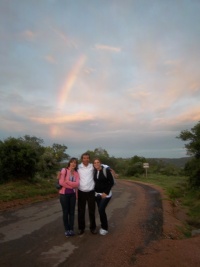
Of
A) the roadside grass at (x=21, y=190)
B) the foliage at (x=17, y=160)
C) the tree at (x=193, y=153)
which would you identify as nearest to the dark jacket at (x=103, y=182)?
the roadside grass at (x=21, y=190)

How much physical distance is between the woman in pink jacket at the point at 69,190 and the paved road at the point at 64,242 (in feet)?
1.23

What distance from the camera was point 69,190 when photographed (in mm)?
7570

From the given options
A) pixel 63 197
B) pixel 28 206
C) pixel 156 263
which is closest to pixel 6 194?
pixel 28 206

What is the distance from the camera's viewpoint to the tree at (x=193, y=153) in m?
23.8

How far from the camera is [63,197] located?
7539 millimetres

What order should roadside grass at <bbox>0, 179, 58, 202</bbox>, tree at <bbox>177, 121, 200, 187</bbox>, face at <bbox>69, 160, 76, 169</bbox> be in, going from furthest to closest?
tree at <bbox>177, 121, 200, 187</bbox>
roadside grass at <bbox>0, 179, 58, 202</bbox>
face at <bbox>69, 160, 76, 169</bbox>

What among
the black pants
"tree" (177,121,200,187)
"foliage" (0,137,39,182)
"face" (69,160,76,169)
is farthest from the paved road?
"tree" (177,121,200,187)

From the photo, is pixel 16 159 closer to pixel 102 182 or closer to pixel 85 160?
pixel 85 160

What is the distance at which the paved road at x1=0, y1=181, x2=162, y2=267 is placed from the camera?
19.0 feet

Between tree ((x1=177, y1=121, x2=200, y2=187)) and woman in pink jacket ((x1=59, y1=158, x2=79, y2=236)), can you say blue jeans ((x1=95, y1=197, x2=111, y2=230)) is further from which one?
tree ((x1=177, y1=121, x2=200, y2=187))

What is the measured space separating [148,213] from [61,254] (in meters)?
6.62

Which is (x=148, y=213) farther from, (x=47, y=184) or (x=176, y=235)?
(x=47, y=184)

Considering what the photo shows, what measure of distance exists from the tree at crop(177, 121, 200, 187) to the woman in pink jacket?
17741mm

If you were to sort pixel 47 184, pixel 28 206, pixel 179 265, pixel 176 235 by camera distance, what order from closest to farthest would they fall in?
pixel 179 265 < pixel 176 235 < pixel 28 206 < pixel 47 184
